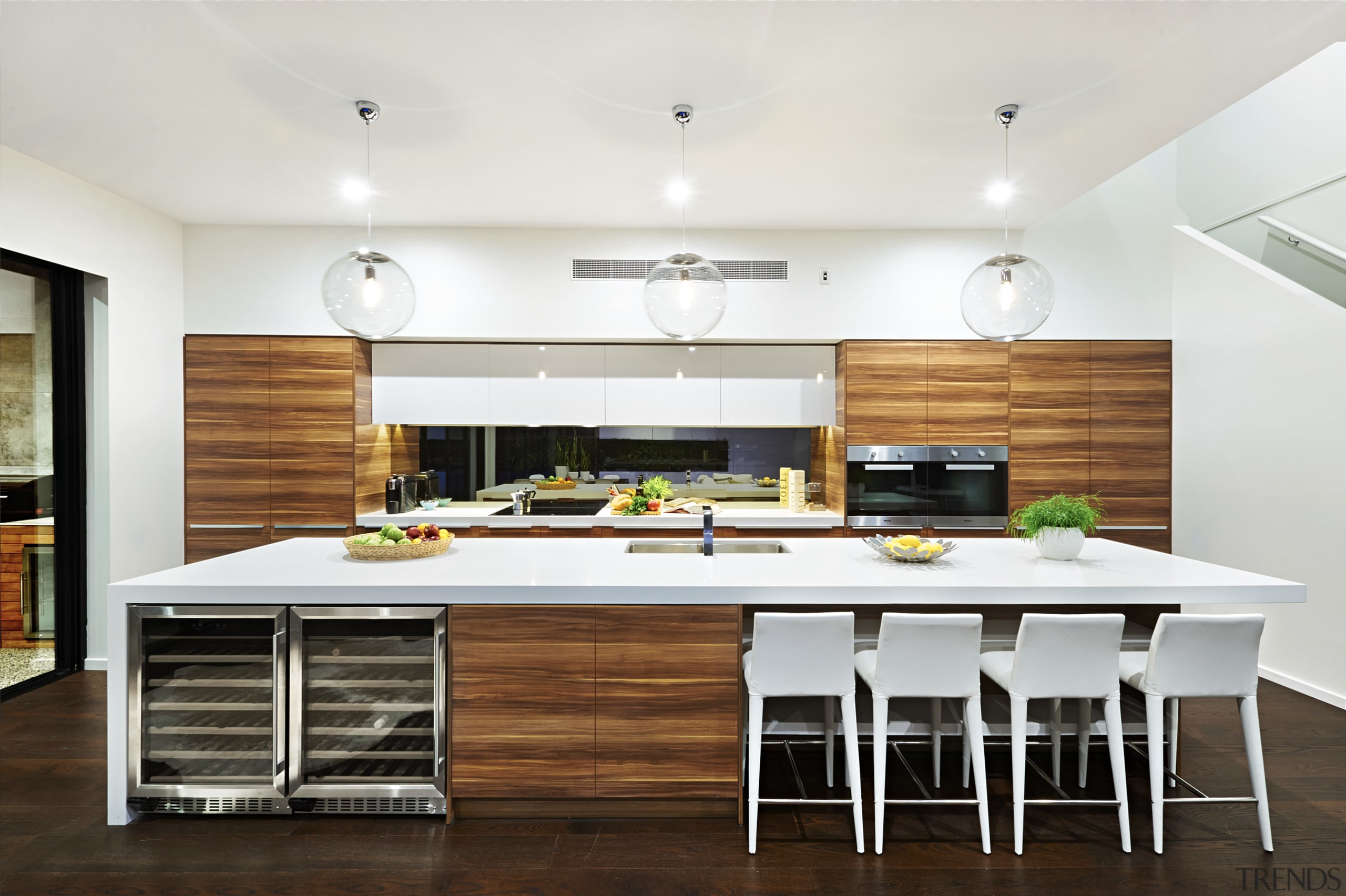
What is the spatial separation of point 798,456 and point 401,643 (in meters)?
3.64

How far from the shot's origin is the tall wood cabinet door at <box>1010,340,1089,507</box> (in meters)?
4.69

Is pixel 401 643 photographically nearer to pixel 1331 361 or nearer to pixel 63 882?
pixel 63 882

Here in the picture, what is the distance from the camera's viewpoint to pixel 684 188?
12.9ft

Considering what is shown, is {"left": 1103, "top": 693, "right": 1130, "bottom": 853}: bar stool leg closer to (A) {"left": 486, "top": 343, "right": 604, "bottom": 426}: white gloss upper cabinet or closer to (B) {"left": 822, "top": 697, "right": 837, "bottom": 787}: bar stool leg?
(B) {"left": 822, "top": 697, "right": 837, "bottom": 787}: bar stool leg

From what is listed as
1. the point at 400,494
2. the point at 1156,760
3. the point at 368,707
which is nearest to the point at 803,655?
the point at 1156,760

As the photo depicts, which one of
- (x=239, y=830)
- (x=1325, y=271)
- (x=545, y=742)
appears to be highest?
(x=1325, y=271)

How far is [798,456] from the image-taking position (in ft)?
17.9

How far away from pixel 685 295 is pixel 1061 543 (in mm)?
1877

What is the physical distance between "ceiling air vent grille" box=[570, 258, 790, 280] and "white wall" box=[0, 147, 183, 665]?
8.69ft

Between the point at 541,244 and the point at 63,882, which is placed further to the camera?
the point at 541,244

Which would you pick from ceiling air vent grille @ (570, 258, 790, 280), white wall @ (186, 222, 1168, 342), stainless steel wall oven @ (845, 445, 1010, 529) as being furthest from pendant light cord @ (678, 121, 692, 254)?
stainless steel wall oven @ (845, 445, 1010, 529)

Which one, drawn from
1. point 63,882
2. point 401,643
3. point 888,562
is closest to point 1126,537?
point 888,562

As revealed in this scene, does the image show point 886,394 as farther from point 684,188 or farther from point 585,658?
point 585,658

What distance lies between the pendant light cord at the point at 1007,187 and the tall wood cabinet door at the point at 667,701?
2321 millimetres
